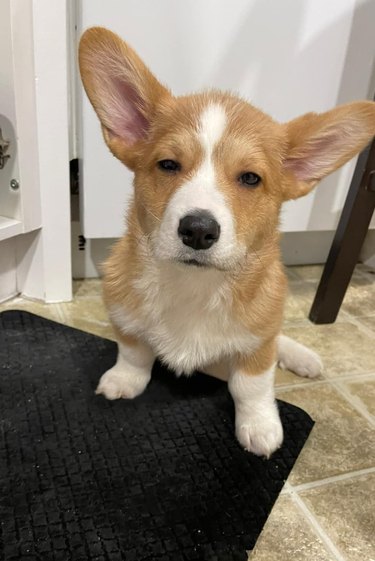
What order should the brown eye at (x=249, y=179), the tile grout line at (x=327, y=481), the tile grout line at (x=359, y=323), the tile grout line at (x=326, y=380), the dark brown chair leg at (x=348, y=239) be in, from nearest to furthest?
the brown eye at (x=249, y=179) < the tile grout line at (x=327, y=481) < the tile grout line at (x=326, y=380) < the dark brown chair leg at (x=348, y=239) < the tile grout line at (x=359, y=323)

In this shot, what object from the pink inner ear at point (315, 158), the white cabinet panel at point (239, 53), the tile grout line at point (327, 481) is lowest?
the tile grout line at point (327, 481)

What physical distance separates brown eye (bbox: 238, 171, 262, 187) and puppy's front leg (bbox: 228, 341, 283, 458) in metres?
0.33

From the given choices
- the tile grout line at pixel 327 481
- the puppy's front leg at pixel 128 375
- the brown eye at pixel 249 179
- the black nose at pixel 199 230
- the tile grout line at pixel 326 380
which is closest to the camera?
the black nose at pixel 199 230

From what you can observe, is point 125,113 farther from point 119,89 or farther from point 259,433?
point 259,433

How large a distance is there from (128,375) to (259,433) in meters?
0.32

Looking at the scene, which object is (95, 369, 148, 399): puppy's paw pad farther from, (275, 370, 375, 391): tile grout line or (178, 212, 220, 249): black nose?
(178, 212, 220, 249): black nose

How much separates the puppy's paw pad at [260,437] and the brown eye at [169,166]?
532mm

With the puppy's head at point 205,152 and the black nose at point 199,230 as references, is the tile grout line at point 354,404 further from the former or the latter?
the black nose at point 199,230

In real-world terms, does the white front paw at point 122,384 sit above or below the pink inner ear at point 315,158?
below

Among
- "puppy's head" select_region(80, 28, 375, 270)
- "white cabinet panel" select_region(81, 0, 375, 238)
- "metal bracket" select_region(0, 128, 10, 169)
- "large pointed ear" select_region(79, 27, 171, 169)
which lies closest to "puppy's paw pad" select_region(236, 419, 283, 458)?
"puppy's head" select_region(80, 28, 375, 270)

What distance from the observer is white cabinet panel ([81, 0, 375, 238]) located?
1.36 m

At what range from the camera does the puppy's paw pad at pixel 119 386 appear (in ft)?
3.84

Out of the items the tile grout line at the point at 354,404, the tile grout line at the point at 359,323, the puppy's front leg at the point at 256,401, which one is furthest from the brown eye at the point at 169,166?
the tile grout line at the point at 359,323

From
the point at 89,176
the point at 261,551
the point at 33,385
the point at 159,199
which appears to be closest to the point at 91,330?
the point at 33,385
